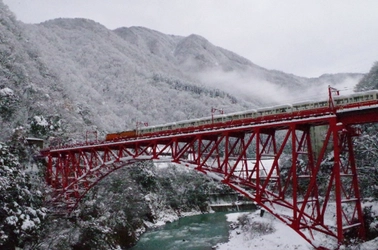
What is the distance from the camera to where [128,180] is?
47.1 meters

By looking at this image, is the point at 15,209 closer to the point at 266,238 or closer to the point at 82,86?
the point at 266,238

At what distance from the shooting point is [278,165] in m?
22.2

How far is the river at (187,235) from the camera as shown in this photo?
114 ft

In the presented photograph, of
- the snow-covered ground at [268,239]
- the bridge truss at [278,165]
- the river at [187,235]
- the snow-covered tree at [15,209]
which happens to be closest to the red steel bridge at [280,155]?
the bridge truss at [278,165]

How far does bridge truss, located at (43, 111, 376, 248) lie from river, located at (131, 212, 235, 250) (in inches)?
328

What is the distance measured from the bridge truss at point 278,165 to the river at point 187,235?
8339mm

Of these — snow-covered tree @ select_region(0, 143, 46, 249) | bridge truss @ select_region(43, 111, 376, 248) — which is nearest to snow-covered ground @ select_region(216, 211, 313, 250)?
bridge truss @ select_region(43, 111, 376, 248)

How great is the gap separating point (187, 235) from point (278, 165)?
69.8 ft

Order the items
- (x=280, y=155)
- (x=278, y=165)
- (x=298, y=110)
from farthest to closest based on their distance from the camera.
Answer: (x=298, y=110)
(x=278, y=165)
(x=280, y=155)

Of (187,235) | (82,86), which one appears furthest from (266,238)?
(82,86)

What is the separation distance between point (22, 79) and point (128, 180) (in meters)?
23.8

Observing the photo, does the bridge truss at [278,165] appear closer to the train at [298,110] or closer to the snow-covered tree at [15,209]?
the train at [298,110]

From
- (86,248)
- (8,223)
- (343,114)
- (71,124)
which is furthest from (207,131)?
(71,124)

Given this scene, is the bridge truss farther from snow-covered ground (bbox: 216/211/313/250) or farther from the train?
snow-covered ground (bbox: 216/211/313/250)
